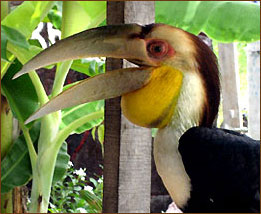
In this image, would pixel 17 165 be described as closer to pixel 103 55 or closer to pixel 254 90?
pixel 254 90

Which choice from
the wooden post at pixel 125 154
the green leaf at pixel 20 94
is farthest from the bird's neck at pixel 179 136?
the green leaf at pixel 20 94

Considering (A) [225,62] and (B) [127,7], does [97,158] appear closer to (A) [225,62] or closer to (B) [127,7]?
(A) [225,62]

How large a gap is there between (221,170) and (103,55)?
218mm

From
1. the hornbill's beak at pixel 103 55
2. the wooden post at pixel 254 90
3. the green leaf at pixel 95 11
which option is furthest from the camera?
the wooden post at pixel 254 90

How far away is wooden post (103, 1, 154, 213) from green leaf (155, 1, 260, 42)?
1.83 ft

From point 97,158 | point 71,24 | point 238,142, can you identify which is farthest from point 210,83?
point 97,158

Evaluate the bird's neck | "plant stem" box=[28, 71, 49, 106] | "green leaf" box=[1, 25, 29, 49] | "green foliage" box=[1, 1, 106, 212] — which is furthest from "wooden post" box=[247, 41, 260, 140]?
the bird's neck

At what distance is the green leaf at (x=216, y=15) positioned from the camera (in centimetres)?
132

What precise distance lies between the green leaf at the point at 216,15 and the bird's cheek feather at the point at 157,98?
72cm

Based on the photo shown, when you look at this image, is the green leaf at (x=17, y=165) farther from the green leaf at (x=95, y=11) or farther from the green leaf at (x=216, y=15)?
the green leaf at (x=216, y=15)

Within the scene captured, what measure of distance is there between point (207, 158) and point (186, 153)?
0.03 metres

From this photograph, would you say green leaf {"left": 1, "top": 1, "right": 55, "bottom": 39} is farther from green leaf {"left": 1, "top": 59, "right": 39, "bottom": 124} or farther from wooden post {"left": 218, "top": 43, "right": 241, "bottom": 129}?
wooden post {"left": 218, "top": 43, "right": 241, "bottom": 129}

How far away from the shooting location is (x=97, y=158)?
234 cm

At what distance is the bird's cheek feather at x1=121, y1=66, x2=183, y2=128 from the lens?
0.61 metres
